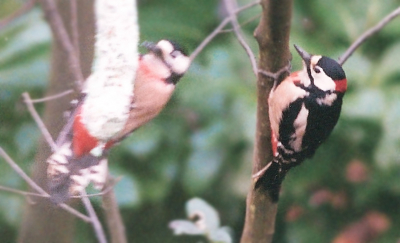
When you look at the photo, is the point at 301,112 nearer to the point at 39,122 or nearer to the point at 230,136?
the point at 39,122

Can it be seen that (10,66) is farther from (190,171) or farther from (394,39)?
(394,39)

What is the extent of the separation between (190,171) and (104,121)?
79cm

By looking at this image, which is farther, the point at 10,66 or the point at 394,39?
the point at 394,39

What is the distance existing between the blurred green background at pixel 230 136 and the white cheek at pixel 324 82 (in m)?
0.02

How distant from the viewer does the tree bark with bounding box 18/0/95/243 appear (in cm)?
33

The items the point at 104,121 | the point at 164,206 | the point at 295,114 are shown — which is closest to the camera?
the point at 104,121

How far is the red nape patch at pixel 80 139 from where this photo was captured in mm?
276

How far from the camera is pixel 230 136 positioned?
109 cm

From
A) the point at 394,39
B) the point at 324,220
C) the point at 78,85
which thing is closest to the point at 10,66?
the point at 78,85

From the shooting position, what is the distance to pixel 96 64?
27 centimetres

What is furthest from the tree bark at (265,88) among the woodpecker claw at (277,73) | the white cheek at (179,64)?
the white cheek at (179,64)

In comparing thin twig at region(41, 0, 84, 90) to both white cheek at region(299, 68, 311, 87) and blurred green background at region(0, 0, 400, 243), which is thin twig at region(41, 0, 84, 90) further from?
white cheek at region(299, 68, 311, 87)

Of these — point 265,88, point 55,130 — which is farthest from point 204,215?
point 55,130

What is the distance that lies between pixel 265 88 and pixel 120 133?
0.18 m
